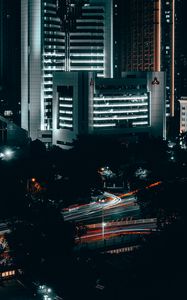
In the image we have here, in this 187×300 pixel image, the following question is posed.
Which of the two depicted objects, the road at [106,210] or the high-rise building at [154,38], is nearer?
the road at [106,210]

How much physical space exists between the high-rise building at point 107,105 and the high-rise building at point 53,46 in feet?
7.88

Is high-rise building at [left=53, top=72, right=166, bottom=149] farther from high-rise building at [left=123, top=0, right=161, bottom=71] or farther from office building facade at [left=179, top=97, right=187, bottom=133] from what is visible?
high-rise building at [left=123, top=0, right=161, bottom=71]

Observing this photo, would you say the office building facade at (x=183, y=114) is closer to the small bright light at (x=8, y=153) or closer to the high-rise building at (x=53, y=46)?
the high-rise building at (x=53, y=46)

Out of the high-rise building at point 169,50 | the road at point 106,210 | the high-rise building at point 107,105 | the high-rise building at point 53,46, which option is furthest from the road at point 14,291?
the high-rise building at point 169,50

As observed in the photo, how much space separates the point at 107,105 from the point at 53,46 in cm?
660

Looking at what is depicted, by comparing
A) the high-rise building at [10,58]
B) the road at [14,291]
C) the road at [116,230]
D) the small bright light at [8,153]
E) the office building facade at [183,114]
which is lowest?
the road at [14,291]

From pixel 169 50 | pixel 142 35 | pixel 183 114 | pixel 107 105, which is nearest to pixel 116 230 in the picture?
pixel 107 105

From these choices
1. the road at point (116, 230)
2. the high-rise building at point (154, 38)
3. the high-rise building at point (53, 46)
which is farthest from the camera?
the high-rise building at point (154, 38)

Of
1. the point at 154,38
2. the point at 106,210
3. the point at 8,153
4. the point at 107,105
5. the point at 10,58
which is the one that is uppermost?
the point at 154,38

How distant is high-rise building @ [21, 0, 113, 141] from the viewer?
42.5 meters

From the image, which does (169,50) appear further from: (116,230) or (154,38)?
(116,230)

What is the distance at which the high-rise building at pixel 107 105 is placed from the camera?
1553 inches

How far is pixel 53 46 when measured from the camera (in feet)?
144

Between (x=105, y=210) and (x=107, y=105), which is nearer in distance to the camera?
(x=105, y=210)
